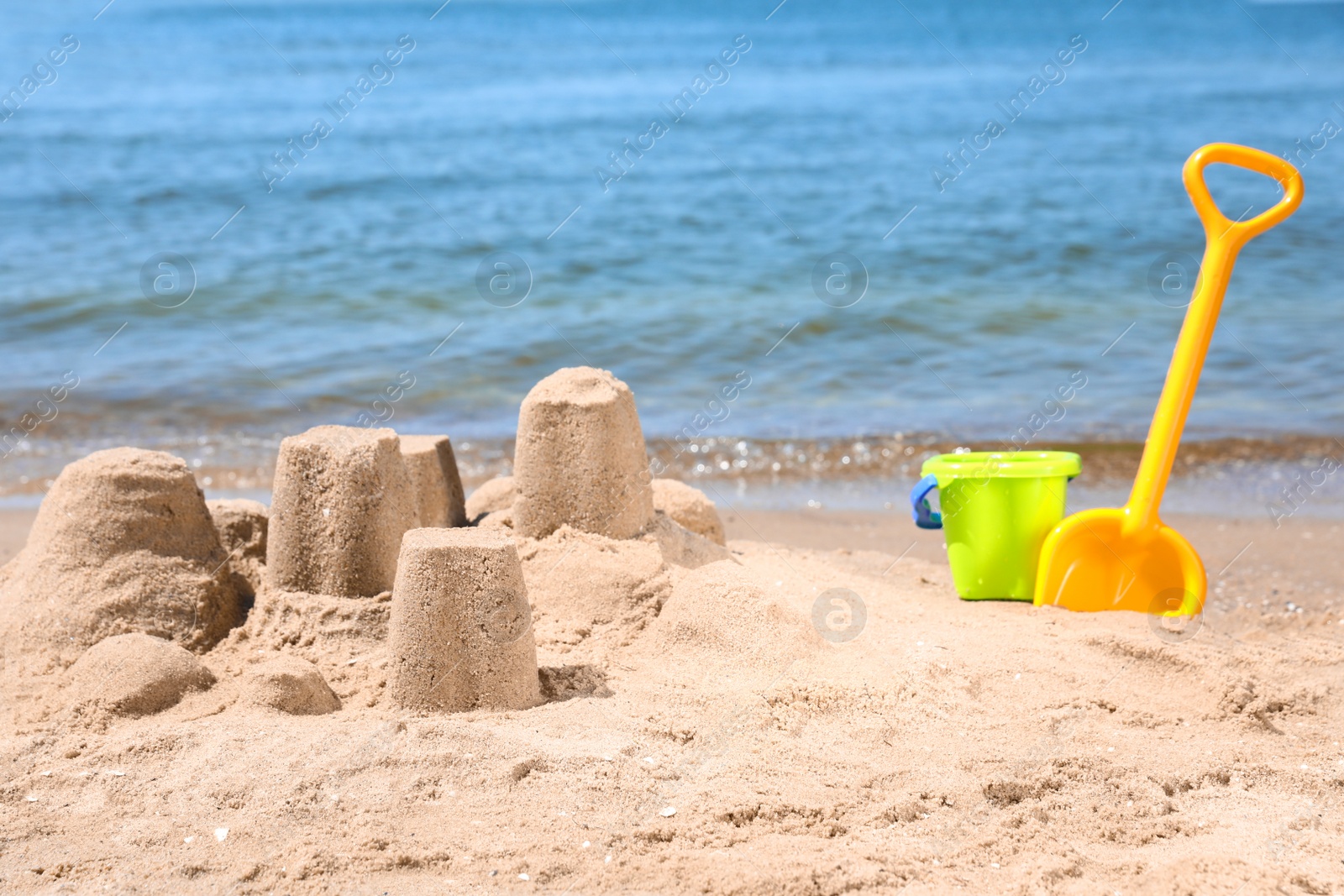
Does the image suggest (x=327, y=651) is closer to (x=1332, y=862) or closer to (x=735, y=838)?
(x=735, y=838)

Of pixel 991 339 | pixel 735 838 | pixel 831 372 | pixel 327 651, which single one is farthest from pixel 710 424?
pixel 735 838

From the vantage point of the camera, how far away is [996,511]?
11.9 ft

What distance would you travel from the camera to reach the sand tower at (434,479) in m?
3.58

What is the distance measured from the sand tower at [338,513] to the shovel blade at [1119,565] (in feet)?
6.61

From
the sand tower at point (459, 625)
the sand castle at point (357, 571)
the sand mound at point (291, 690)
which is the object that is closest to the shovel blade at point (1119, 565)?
the sand castle at point (357, 571)

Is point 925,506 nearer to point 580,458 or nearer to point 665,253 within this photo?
point 580,458

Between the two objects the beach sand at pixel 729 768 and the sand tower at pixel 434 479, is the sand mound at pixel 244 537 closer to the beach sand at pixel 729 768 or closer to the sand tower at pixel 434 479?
the beach sand at pixel 729 768

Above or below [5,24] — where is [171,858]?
below

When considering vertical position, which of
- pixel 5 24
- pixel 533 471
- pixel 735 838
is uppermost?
pixel 5 24

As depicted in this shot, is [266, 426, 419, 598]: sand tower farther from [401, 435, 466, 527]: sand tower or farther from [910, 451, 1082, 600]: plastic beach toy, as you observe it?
[910, 451, 1082, 600]: plastic beach toy

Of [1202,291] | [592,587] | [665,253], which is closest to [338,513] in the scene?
[592,587]

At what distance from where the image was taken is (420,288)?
9.77 meters

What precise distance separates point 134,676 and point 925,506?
2358mm

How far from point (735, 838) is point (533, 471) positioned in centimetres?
141
